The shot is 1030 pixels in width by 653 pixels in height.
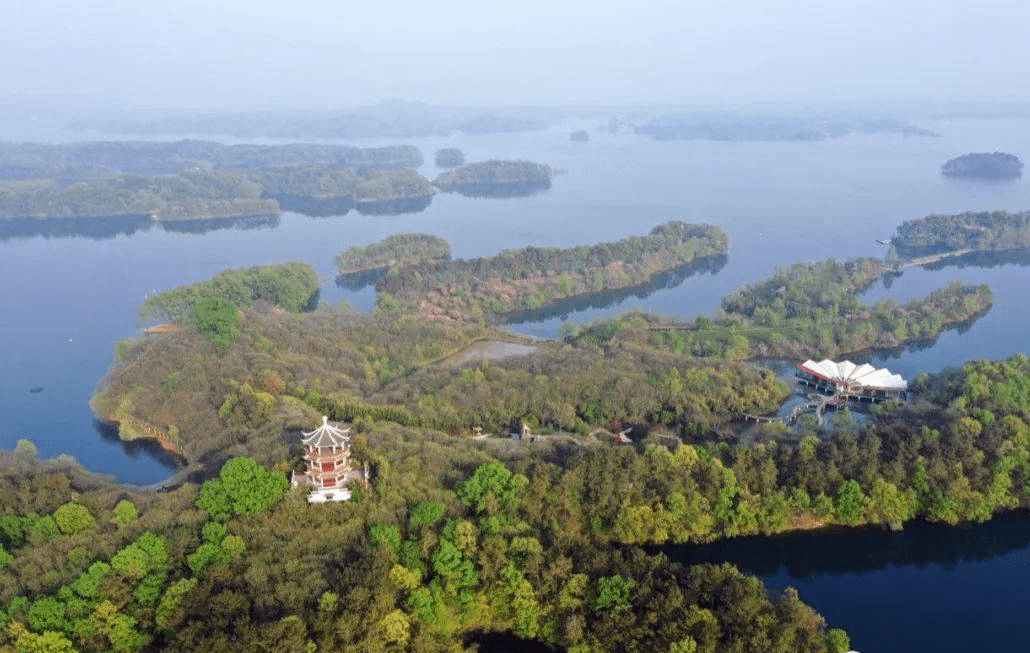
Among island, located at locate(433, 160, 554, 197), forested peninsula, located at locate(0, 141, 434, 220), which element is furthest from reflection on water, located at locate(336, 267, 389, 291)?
island, located at locate(433, 160, 554, 197)

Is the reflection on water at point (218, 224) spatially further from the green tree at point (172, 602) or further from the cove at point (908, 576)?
the cove at point (908, 576)

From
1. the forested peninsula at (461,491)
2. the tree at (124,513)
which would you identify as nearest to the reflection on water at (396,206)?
the forested peninsula at (461,491)

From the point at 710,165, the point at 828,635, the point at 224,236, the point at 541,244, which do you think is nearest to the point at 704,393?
the point at 828,635

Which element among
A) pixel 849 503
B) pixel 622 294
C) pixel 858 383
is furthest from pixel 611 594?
pixel 622 294

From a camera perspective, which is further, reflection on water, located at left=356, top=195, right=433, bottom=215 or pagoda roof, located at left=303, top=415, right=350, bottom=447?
reflection on water, located at left=356, top=195, right=433, bottom=215

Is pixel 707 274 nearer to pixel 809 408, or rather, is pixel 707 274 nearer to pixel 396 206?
pixel 809 408

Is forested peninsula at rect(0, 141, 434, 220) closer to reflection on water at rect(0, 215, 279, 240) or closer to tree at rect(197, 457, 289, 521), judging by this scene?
reflection on water at rect(0, 215, 279, 240)

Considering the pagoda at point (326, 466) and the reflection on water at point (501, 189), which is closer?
the pagoda at point (326, 466)
